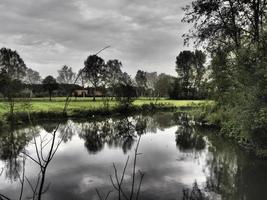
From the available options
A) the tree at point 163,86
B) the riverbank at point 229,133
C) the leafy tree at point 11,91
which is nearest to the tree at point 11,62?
the tree at point 163,86

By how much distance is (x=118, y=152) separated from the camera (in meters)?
20.1

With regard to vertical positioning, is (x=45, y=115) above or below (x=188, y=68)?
below

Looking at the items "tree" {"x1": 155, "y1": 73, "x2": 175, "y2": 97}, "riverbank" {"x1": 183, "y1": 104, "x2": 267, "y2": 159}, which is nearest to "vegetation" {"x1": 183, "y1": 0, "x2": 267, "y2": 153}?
"riverbank" {"x1": 183, "y1": 104, "x2": 267, "y2": 159}

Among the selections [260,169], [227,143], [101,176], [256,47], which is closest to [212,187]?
[260,169]

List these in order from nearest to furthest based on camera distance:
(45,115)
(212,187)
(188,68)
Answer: (212,187), (45,115), (188,68)

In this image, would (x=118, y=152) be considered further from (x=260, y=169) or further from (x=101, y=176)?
(x=260, y=169)

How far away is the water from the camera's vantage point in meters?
12.2

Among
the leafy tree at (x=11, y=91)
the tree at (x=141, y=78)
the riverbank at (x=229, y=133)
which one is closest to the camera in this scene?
the leafy tree at (x=11, y=91)

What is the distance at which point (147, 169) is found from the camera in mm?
15773

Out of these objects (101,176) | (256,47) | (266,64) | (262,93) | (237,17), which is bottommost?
(101,176)

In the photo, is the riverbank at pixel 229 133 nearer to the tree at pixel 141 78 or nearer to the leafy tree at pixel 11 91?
the leafy tree at pixel 11 91

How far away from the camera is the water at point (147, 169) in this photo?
12211 millimetres

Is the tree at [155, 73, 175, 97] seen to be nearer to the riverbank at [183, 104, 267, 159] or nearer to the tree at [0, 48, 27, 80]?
the tree at [0, 48, 27, 80]

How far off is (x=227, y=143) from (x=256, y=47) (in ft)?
26.7
